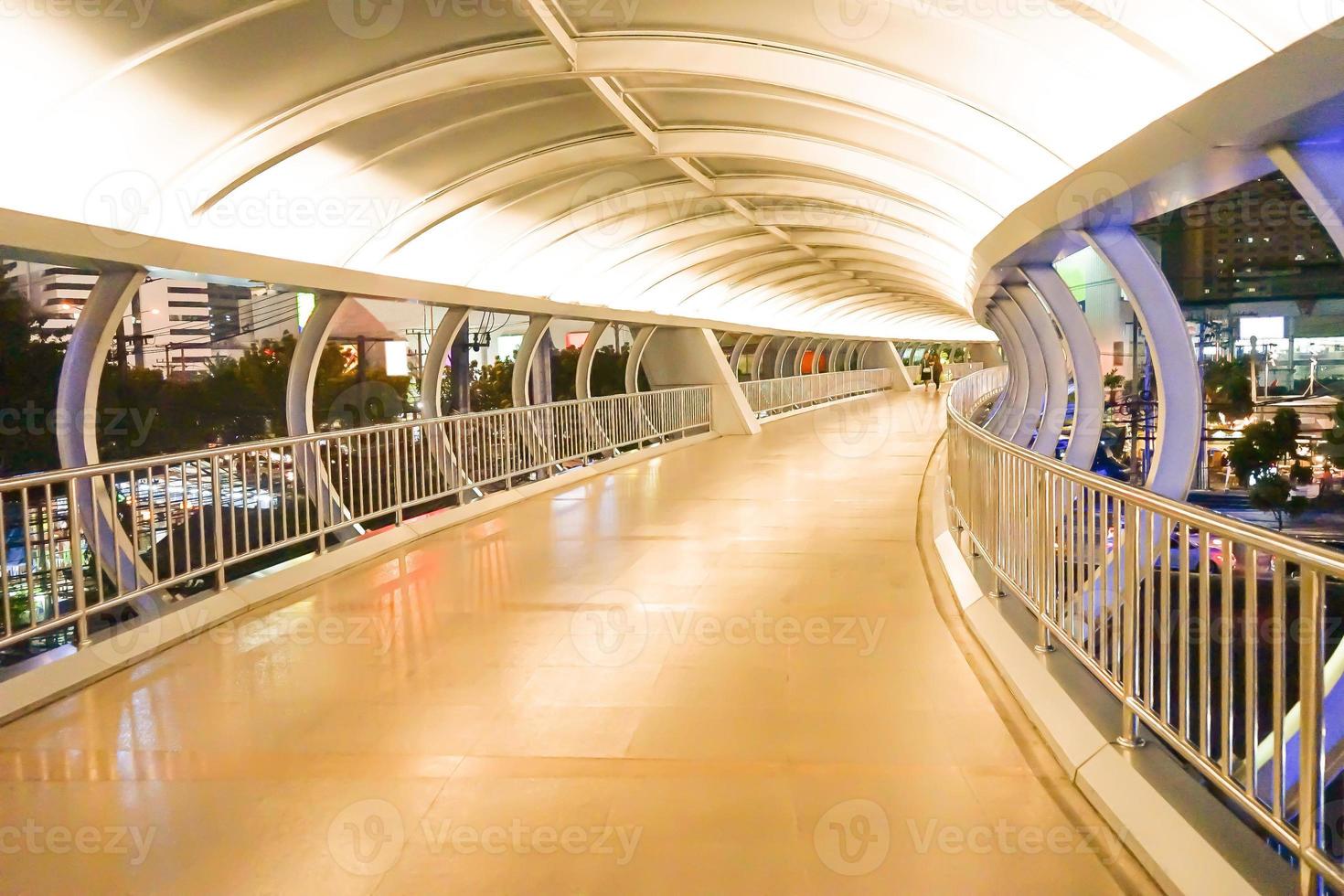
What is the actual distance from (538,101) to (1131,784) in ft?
19.9

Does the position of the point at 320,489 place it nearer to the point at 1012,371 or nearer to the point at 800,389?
the point at 1012,371

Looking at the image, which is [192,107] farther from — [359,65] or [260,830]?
[260,830]

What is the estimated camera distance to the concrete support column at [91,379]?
543 centimetres

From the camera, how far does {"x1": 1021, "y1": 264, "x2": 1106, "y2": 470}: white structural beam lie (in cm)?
759

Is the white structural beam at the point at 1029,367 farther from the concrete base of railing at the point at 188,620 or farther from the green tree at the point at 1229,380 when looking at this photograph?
the concrete base of railing at the point at 188,620

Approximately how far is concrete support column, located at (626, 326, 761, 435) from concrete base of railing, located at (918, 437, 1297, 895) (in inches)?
554

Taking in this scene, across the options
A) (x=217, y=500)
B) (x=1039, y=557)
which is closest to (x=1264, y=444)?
(x=1039, y=557)

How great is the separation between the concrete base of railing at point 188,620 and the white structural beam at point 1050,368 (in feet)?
19.5

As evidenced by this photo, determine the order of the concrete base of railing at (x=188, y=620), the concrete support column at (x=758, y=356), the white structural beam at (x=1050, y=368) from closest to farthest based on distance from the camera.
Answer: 1. the concrete base of railing at (x=188, y=620)
2. the white structural beam at (x=1050, y=368)
3. the concrete support column at (x=758, y=356)

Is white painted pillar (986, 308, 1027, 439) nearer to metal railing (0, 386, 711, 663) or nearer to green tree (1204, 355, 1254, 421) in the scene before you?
green tree (1204, 355, 1254, 421)

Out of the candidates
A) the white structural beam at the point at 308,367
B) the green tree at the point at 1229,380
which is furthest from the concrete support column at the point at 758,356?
the white structural beam at the point at 308,367

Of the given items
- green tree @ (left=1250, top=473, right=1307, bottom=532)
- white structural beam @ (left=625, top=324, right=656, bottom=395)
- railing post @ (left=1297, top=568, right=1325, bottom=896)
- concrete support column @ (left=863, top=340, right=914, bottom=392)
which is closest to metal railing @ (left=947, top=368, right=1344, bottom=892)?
railing post @ (left=1297, top=568, right=1325, bottom=896)

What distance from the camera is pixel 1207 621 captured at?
253 cm

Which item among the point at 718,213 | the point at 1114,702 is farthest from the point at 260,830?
the point at 718,213
